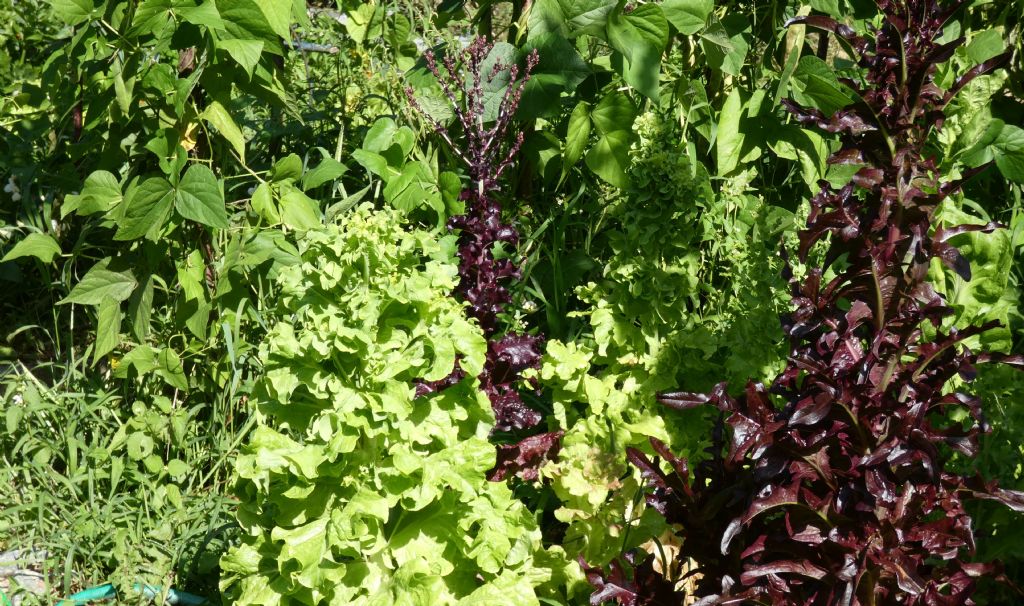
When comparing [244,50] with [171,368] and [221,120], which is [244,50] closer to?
[221,120]

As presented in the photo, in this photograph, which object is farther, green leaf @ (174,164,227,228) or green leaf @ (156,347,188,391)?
green leaf @ (156,347,188,391)

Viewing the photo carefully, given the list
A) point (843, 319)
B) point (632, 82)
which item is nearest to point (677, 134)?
point (632, 82)

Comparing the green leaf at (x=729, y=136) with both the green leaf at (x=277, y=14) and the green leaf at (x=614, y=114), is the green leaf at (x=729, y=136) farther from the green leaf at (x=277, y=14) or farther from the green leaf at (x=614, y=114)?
the green leaf at (x=277, y=14)

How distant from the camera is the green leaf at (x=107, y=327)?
9.39ft

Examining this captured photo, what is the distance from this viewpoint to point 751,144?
3004mm

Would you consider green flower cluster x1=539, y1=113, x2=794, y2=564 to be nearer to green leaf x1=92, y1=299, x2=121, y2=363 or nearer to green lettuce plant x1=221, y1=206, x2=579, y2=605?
green lettuce plant x1=221, y1=206, x2=579, y2=605

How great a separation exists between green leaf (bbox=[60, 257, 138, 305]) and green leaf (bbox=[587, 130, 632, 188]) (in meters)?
1.39

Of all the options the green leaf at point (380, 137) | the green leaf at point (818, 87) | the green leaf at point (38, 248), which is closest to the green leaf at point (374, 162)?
the green leaf at point (380, 137)

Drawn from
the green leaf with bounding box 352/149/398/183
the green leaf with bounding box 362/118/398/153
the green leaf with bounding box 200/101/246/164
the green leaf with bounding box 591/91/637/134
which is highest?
the green leaf with bounding box 591/91/637/134

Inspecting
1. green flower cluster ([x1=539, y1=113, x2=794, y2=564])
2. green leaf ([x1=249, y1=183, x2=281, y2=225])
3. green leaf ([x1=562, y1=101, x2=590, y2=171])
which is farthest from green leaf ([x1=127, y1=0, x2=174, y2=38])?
green flower cluster ([x1=539, y1=113, x2=794, y2=564])

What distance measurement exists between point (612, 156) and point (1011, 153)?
1271 millimetres

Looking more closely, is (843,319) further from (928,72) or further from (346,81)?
(346,81)

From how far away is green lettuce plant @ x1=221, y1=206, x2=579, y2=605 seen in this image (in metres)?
1.86

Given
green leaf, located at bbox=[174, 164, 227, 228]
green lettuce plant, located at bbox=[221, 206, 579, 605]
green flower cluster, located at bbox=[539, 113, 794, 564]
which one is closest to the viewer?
green lettuce plant, located at bbox=[221, 206, 579, 605]
